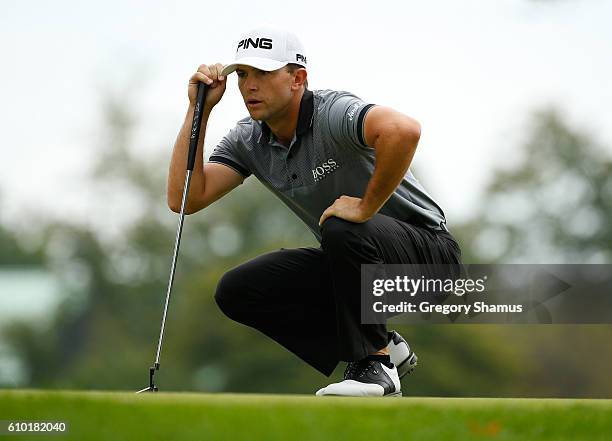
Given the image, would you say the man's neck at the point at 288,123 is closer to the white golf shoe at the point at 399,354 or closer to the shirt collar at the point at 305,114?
the shirt collar at the point at 305,114

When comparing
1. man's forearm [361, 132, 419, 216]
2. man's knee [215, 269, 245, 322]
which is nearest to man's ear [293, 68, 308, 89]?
man's forearm [361, 132, 419, 216]

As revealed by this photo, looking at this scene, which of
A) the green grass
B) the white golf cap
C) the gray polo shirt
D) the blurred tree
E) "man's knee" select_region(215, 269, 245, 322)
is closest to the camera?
the green grass

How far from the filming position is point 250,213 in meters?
59.1

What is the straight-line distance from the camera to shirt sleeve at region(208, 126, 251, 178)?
23.5 feet

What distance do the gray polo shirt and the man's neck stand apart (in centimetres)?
5

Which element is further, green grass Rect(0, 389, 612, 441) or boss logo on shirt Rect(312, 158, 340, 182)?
boss logo on shirt Rect(312, 158, 340, 182)

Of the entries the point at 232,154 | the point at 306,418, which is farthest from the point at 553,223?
the point at 306,418

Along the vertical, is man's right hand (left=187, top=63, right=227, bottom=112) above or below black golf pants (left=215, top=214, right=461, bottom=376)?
above

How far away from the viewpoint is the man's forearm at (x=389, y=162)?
6.16 m

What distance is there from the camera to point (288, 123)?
22.2 feet

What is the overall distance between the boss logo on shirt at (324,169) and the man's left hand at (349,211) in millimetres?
372

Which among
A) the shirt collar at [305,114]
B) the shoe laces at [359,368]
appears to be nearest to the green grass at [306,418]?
the shoe laces at [359,368]

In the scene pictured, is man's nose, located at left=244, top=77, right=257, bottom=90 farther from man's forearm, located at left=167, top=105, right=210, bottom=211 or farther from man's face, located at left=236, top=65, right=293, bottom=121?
man's forearm, located at left=167, top=105, right=210, bottom=211

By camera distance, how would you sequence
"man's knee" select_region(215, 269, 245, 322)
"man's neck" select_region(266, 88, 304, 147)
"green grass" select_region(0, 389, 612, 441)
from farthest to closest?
"man's knee" select_region(215, 269, 245, 322)
"man's neck" select_region(266, 88, 304, 147)
"green grass" select_region(0, 389, 612, 441)
